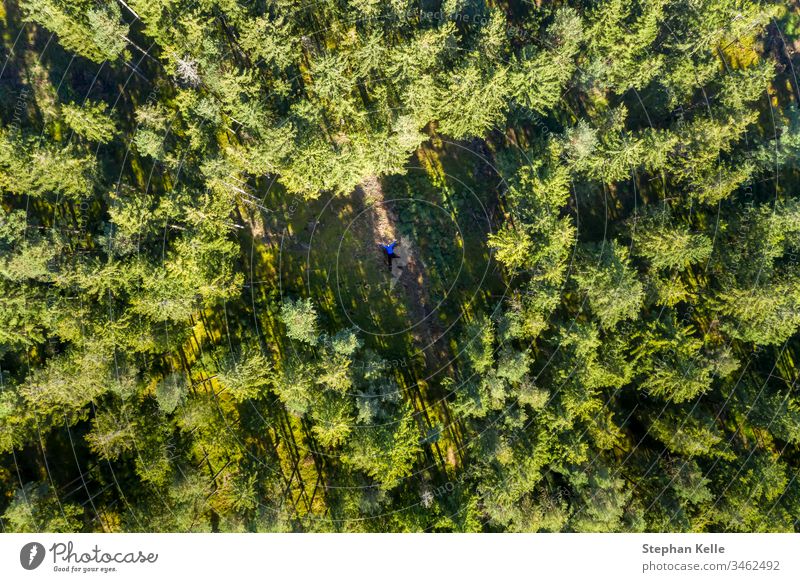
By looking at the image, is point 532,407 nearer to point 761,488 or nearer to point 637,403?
point 637,403

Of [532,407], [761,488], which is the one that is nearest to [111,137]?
[532,407]

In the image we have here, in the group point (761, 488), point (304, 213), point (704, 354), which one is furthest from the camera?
point (304, 213)

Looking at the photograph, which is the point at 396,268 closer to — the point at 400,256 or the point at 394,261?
the point at 394,261

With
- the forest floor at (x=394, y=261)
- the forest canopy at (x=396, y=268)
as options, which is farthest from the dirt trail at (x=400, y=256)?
the forest canopy at (x=396, y=268)
